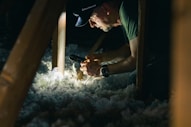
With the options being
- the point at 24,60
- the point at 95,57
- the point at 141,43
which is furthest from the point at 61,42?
the point at 24,60

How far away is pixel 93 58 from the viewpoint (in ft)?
9.99

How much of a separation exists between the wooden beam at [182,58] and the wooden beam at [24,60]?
28.3 inches

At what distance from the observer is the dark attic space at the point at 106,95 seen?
7.86 feet

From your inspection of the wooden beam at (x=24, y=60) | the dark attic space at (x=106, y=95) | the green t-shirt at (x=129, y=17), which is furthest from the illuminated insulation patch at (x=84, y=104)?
the wooden beam at (x=24, y=60)

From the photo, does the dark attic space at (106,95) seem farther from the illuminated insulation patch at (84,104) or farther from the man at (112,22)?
the man at (112,22)

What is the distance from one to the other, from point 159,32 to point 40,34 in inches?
77.3

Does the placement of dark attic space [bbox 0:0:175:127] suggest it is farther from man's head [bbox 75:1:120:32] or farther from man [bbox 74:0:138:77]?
man's head [bbox 75:1:120:32]

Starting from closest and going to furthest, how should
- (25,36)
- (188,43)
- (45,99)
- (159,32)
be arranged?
1. (188,43)
2. (25,36)
3. (45,99)
4. (159,32)

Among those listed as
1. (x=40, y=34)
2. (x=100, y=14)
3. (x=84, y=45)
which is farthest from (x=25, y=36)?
(x=84, y=45)

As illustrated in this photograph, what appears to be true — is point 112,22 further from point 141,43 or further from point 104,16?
point 141,43

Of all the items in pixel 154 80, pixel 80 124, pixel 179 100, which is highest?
pixel 179 100

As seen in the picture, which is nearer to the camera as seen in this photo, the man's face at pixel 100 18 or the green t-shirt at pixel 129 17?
the green t-shirt at pixel 129 17

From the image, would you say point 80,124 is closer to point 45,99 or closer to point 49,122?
point 49,122

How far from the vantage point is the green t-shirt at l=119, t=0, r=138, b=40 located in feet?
9.20
